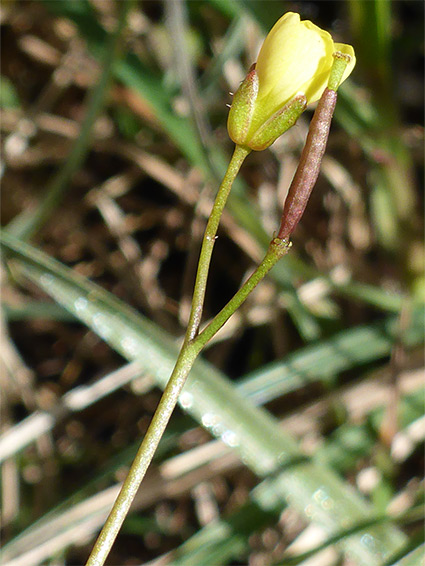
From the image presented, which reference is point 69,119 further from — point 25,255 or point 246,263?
point 25,255

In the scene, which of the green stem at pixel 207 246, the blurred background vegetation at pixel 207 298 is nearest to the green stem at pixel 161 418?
the green stem at pixel 207 246

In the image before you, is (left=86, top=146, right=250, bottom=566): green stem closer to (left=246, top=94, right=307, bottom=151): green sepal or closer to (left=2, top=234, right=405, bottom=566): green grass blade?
(left=246, top=94, right=307, bottom=151): green sepal


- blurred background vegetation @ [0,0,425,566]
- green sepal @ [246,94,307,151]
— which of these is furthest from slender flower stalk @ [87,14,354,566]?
blurred background vegetation @ [0,0,425,566]

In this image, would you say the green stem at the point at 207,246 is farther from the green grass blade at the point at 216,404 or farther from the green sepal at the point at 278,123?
the green grass blade at the point at 216,404

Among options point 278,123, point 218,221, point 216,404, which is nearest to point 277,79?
point 278,123

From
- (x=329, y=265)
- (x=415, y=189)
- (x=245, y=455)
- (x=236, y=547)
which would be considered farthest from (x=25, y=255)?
(x=415, y=189)

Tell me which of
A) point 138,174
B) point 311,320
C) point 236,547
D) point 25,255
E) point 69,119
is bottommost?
point 236,547
